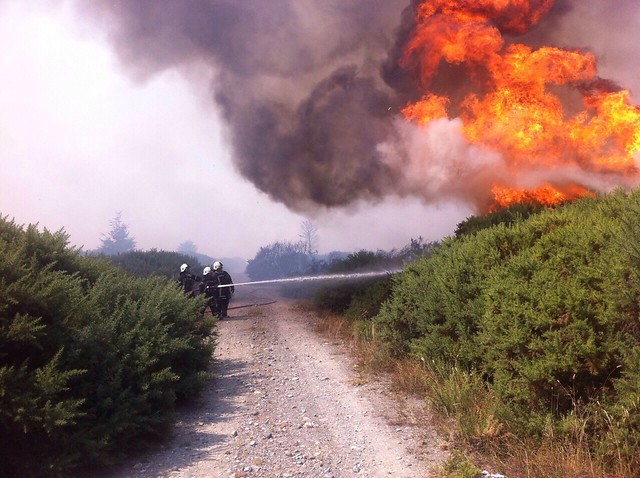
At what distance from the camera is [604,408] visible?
4395mm

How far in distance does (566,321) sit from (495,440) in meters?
1.66

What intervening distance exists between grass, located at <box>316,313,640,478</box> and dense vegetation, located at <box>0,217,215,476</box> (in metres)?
3.76

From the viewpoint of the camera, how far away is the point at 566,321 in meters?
4.65

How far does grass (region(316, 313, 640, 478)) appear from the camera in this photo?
13.7 feet

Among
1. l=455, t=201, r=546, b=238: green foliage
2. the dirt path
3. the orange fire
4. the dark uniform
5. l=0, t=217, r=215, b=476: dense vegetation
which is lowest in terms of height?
the dirt path

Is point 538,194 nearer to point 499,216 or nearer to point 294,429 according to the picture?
point 499,216

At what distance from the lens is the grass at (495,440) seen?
4164 mm

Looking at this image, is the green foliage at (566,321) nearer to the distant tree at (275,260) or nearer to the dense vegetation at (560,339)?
the dense vegetation at (560,339)

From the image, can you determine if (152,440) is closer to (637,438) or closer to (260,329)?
(637,438)

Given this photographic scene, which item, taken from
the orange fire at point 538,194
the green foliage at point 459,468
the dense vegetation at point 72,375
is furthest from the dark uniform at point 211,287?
the green foliage at point 459,468

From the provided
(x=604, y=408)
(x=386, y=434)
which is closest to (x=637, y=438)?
(x=604, y=408)

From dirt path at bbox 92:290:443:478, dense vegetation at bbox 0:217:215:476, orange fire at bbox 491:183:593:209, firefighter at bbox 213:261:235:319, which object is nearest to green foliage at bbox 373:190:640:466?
dirt path at bbox 92:290:443:478

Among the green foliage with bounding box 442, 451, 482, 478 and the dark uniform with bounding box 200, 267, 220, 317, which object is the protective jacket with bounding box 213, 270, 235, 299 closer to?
the dark uniform with bounding box 200, 267, 220, 317

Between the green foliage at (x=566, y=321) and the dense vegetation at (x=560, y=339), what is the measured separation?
1cm
